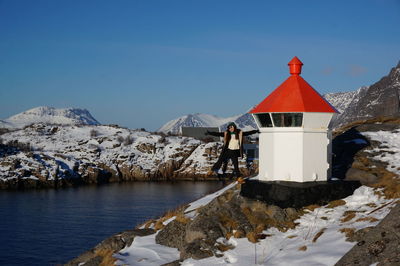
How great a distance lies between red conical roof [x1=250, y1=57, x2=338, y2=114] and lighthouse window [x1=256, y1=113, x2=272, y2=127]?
0.55ft

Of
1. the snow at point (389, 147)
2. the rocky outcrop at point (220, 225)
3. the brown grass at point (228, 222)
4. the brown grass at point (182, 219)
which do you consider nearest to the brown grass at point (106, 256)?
the rocky outcrop at point (220, 225)

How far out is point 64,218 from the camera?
40.0 metres

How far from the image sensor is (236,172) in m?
16.6

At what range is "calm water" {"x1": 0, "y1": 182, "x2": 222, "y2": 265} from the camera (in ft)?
91.9

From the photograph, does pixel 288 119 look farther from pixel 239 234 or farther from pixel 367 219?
pixel 239 234

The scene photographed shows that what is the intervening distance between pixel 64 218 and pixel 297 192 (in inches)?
1165

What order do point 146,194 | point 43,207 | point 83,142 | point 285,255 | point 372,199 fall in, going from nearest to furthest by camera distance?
point 285,255 → point 372,199 → point 43,207 → point 146,194 → point 83,142

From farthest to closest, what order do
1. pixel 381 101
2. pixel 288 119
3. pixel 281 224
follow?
1. pixel 381 101
2. pixel 288 119
3. pixel 281 224

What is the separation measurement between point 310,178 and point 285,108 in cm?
246

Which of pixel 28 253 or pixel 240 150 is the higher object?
pixel 240 150

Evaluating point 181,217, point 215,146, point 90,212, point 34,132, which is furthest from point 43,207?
point 34,132

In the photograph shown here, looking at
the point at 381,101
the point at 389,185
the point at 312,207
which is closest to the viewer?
the point at 312,207

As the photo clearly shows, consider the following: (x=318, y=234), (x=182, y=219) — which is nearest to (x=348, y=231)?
(x=318, y=234)

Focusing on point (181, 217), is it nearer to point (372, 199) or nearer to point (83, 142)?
point (372, 199)
